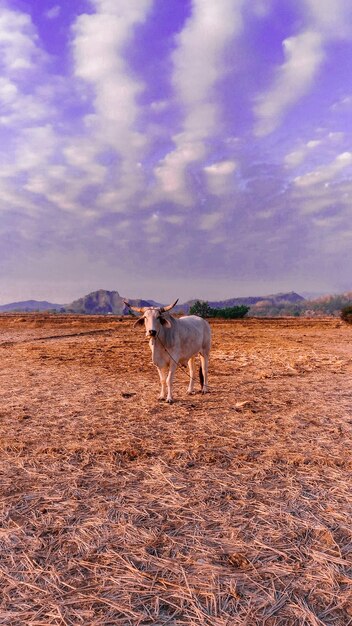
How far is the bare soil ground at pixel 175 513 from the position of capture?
247 centimetres

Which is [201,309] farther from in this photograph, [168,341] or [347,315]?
[168,341]

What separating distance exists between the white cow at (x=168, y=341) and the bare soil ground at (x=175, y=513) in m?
0.93

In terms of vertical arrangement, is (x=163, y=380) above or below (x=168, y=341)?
below

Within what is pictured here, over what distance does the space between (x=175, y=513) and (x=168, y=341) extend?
522 centimetres

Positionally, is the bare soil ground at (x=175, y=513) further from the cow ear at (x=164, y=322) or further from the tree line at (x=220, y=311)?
the tree line at (x=220, y=311)

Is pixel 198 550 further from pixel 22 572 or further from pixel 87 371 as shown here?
pixel 87 371

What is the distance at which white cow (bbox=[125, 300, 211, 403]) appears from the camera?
822cm

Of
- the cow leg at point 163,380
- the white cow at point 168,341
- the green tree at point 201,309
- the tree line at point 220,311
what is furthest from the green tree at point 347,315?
the cow leg at point 163,380

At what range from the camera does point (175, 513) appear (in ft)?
11.7

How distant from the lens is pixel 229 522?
3406 millimetres

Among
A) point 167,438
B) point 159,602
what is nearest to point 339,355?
point 167,438

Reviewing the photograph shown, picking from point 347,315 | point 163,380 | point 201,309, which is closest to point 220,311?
point 201,309

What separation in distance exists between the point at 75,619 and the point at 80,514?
48.1 inches

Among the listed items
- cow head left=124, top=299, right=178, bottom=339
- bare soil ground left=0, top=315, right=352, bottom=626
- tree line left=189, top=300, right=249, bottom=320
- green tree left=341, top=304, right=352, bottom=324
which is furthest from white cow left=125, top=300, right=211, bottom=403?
tree line left=189, top=300, right=249, bottom=320
